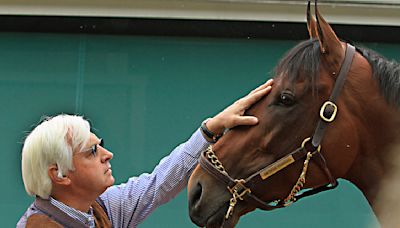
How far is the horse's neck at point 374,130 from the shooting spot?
1904 mm

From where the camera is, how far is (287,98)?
1905 mm

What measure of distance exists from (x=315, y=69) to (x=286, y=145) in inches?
8.5

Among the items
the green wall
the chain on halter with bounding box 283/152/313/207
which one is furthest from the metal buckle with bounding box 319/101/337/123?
the green wall

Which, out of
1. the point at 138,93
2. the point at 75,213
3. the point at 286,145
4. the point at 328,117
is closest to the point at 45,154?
the point at 75,213

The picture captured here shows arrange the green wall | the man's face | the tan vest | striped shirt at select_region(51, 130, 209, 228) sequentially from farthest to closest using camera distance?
the green wall < striped shirt at select_region(51, 130, 209, 228) < the man's face < the tan vest

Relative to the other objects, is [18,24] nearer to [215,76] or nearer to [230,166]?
[215,76]

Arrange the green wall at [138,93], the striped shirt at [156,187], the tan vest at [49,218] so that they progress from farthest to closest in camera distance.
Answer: the green wall at [138,93], the striped shirt at [156,187], the tan vest at [49,218]

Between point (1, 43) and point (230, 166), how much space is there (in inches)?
85.8

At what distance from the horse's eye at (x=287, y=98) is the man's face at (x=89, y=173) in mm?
507

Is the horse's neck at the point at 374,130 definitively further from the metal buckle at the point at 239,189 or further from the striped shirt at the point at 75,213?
the striped shirt at the point at 75,213

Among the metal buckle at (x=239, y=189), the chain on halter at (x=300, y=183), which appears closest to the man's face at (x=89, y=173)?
the metal buckle at (x=239, y=189)

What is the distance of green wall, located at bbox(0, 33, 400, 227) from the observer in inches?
145

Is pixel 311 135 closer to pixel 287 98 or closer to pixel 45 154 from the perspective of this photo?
pixel 287 98

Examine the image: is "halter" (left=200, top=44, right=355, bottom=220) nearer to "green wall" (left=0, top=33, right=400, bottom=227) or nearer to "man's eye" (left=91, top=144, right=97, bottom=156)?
"man's eye" (left=91, top=144, right=97, bottom=156)
